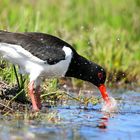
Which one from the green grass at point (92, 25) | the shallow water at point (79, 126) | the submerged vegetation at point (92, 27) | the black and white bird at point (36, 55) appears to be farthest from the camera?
the green grass at point (92, 25)

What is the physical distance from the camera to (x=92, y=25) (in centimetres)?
1582

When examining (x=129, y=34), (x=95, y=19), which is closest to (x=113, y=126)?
(x=129, y=34)

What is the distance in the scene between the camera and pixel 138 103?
37.0 ft

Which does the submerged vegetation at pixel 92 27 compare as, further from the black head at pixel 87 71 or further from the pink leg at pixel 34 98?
the black head at pixel 87 71

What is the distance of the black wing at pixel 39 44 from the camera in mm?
9859

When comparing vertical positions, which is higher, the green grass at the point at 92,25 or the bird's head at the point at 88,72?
the green grass at the point at 92,25

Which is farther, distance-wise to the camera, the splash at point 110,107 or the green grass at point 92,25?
the green grass at point 92,25

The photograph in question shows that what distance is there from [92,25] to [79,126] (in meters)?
7.16

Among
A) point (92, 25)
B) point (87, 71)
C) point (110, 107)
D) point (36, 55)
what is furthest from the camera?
point (92, 25)

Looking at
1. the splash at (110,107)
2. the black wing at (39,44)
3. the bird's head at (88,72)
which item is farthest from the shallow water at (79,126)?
the black wing at (39,44)

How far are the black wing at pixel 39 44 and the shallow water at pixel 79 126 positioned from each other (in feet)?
2.53

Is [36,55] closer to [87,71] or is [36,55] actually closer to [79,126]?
[87,71]

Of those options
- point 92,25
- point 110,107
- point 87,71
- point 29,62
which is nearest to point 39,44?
point 29,62

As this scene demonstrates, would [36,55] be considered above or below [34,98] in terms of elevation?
above
